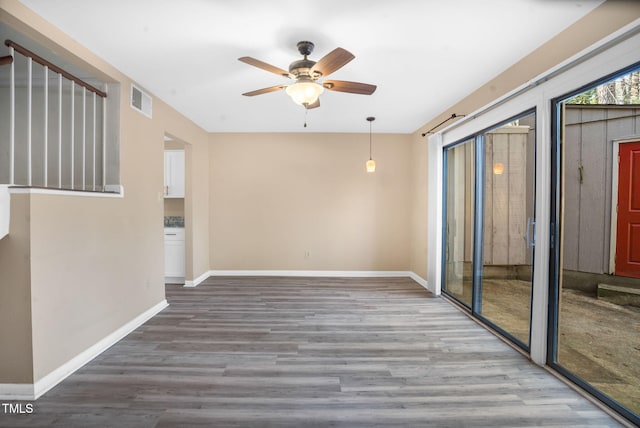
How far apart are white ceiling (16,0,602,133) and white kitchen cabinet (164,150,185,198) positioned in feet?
5.03

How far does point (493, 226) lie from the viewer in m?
4.71

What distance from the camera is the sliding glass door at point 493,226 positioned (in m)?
3.23

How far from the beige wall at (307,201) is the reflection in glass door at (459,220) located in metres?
1.08

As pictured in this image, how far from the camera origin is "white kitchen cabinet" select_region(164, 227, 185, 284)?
4.52m

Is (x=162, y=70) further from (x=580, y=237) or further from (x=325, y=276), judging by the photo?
(x=580, y=237)

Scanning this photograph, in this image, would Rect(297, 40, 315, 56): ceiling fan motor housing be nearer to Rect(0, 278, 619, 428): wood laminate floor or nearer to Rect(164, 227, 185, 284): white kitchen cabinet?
Rect(0, 278, 619, 428): wood laminate floor

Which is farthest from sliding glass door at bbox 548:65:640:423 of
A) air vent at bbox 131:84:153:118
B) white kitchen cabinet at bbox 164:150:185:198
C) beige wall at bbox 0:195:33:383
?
white kitchen cabinet at bbox 164:150:185:198

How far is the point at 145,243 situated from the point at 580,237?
5.85 metres

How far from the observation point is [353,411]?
5.82ft

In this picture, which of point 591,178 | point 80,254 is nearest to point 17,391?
point 80,254

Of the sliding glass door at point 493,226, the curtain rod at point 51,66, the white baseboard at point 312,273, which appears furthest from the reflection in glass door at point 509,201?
the curtain rod at point 51,66

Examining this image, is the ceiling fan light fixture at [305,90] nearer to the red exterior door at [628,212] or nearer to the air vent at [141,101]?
the air vent at [141,101]

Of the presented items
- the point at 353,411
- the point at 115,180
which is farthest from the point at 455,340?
the point at 115,180

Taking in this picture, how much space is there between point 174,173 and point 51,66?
8.78 feet
